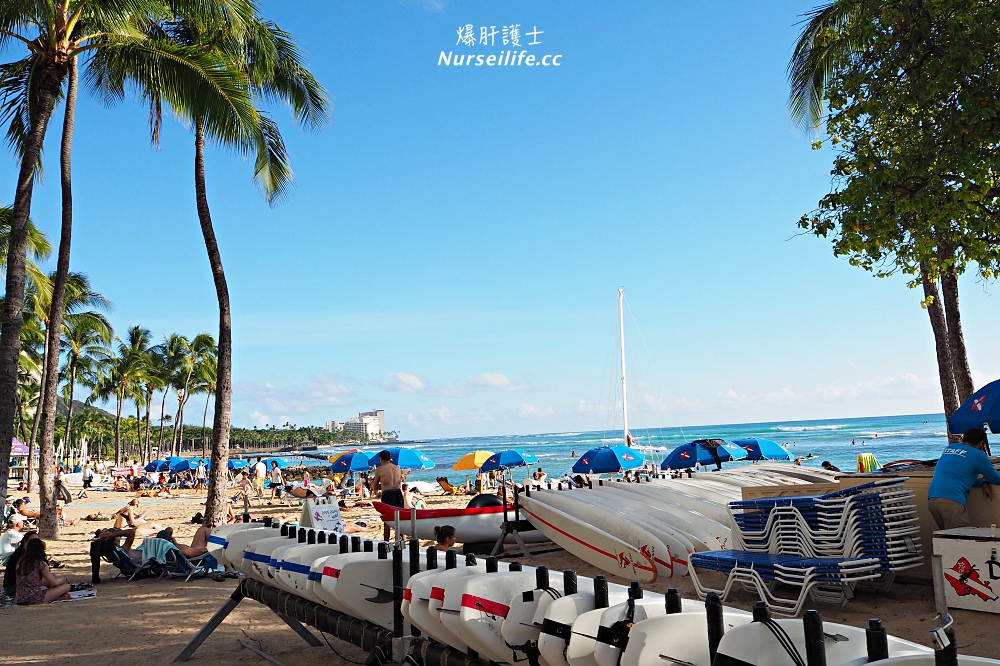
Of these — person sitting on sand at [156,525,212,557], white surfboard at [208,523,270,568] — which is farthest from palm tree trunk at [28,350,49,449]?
white surfboard at [208,523,270,568]

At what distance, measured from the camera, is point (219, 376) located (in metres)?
12.9

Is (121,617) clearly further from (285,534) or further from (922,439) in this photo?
(922,439)

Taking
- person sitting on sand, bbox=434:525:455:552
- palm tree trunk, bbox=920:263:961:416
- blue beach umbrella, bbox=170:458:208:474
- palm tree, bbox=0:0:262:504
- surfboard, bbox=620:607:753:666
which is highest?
palm tree, bbox=0:0:262:504

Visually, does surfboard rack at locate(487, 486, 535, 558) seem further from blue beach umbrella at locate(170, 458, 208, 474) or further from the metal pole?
Answer: blue beach umbrella at locate(170, 458, 208, 474)

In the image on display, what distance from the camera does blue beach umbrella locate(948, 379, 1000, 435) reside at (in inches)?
271

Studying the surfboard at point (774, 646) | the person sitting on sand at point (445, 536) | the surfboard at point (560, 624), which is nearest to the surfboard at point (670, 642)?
the surfboard at point (774, 646)

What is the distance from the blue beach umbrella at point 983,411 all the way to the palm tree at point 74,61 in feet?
32.8

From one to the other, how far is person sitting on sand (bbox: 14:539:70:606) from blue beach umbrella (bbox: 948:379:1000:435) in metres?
9.15

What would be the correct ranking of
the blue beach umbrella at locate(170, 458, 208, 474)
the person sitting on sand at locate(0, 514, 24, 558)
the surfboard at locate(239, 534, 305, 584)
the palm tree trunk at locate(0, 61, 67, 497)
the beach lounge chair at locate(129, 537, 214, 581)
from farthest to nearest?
the blue beach umbrella at locate(170, 458, 208, 474), the person sitting on sand at locate(0, 514, 24, 558), the palm tree trunk at locate(0, 61, 67, 497), the beach lounge chair at locate(129, 537, 214, 581), the surfboard at locate(239, 534, 305, 584)

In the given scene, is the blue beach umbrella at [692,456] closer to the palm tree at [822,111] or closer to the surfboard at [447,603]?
the palm tree at [822,111]

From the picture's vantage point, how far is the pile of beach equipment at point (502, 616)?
7.47ft

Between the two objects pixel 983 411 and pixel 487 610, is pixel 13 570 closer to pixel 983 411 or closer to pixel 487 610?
pixel 487 610

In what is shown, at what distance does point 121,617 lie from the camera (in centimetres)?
729

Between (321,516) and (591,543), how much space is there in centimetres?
300
